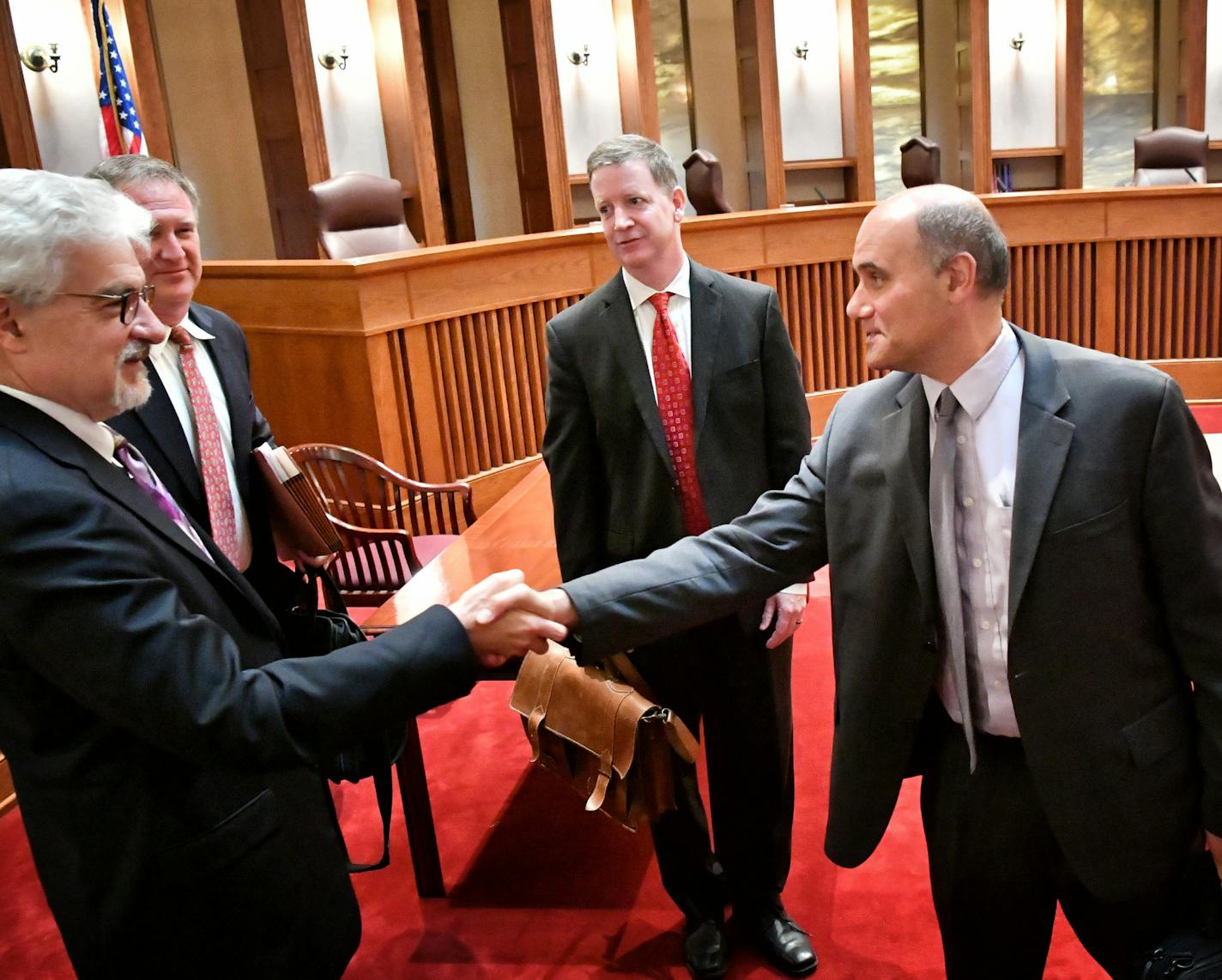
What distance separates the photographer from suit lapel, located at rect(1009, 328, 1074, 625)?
1411mm

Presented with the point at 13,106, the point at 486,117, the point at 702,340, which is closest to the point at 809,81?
the point at 486,117

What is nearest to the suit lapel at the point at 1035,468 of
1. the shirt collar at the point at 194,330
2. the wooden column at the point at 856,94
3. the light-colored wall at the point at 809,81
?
the shirt collar at the point at 194,330

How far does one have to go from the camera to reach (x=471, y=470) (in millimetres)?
5188

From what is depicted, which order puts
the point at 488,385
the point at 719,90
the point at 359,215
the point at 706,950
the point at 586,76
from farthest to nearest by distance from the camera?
the point at 719,90
the point at 586,76
the point at 359,215
the point at 488,385
the point at 706,950

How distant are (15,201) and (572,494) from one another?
1.26m

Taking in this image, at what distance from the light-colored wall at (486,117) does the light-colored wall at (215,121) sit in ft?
6.11

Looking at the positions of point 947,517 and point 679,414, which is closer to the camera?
point 947,517

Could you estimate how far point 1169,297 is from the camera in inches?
252

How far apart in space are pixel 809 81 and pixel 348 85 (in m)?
3.71

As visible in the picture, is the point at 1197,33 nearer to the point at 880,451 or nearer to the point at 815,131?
the point at 815,131

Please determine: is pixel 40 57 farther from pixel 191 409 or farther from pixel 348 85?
pixel 191 409

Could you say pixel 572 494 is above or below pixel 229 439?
below

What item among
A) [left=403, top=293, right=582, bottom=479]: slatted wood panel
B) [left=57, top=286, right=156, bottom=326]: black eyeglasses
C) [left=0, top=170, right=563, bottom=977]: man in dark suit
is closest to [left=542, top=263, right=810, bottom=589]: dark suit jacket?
[left=0, top=170, right=563, bottom=977]: man in dark suit

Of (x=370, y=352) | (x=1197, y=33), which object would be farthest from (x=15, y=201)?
(x=1197, y=33)
